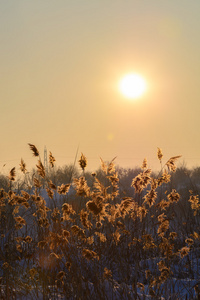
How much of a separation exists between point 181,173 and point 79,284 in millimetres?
19669

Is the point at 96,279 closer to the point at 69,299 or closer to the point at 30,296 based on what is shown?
the point at 69,299

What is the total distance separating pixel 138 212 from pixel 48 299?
1.67 m

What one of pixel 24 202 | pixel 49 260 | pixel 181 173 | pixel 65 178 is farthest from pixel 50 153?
pixel 181 173

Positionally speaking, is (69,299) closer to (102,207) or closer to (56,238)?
(56,238)

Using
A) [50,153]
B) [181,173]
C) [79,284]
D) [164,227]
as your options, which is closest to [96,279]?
[79,284]

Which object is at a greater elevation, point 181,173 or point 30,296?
point 181,173

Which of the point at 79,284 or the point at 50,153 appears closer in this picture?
the point at 79,284

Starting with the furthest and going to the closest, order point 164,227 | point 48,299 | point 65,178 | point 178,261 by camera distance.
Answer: point 65,178
point 178,261
point 164,227
point 48,299

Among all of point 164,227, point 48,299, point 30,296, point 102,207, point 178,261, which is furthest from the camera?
point 178,261

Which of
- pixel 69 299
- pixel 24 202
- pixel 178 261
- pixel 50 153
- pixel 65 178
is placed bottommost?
pixel 69 299

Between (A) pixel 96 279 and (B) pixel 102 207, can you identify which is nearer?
(B) pixel 102 207

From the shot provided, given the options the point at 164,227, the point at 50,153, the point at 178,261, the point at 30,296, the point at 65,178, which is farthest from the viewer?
the point at 65,178

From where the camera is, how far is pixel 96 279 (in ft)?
13.6

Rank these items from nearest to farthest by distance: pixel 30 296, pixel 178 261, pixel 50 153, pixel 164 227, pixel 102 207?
pixel 102 207 < pixel 30 296 < pixel 164 227 < pixel 50 153 < pixel 178 261
